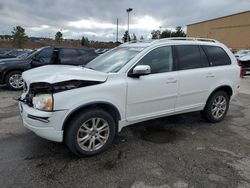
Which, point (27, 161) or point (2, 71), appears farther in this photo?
point (2, 71)

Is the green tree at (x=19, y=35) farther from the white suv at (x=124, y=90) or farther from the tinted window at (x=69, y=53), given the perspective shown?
the white suv at (x=124, y=90)

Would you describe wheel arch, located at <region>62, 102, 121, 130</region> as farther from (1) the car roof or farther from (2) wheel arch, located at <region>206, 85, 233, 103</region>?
(2) wheel arch, located at <region>206, 85, 233, 103</region>

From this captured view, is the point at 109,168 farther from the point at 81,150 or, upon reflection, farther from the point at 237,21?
the point at 237,21

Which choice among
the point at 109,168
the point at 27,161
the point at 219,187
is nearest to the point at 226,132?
the point at 219,187

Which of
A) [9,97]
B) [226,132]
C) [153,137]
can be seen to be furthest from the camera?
[9,97]

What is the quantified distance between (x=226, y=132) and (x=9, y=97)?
6.52 m

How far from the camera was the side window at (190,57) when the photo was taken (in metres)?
4.61

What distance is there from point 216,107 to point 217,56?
1.09 meters

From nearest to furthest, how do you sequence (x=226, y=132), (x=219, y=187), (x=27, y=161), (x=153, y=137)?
(x=219, y=187) → (x=27, y=161) → (x=153, y=137) → (x=226, y=132)

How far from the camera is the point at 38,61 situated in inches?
380

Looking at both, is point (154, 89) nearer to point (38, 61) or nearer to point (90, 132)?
point (90, 132)

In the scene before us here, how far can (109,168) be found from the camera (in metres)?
3.38

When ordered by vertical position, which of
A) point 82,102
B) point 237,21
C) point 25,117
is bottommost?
point 25,117

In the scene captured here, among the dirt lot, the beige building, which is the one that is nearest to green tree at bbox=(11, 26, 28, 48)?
the beige building
